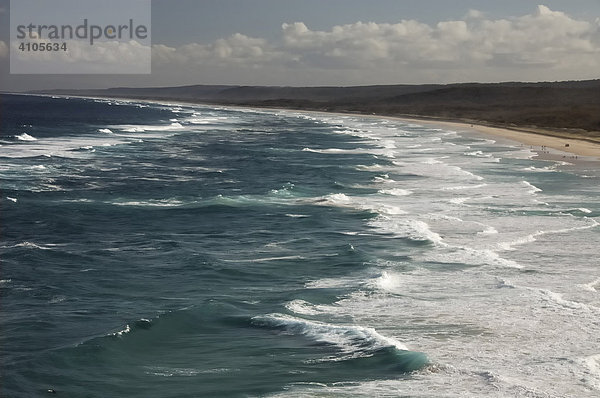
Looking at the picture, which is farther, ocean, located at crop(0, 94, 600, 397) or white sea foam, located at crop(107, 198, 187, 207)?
white sea foam, located at crop(107, 198, 187, 207)

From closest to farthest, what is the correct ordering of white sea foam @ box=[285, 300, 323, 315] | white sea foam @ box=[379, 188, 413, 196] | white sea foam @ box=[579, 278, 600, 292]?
white sea foam @ box=[285, 300, 323, 315] < white sea foam @ box=[579, 278, 600, 292] < white sea foam @ box=[379, 188, 413, 196]

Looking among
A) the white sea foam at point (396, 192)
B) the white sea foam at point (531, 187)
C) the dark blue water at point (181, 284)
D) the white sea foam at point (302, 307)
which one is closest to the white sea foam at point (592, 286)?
the dark blue water at point (181, 284)

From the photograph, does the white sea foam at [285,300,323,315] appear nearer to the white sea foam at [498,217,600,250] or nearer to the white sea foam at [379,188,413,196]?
the white sea foam at [498,217,600,250]

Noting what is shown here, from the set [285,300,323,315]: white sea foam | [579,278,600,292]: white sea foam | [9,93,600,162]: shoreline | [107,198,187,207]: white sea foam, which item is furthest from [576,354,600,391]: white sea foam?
[9,93,600,162]: shoreline

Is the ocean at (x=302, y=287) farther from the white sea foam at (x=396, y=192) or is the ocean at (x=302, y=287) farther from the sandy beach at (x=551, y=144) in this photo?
the sandy beach at (x=551, y=144)

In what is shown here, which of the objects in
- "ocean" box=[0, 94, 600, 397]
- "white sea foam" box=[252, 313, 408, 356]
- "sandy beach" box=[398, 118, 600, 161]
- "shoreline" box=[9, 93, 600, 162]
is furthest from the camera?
"sandy beach" box=[398, 118, 600, 161]

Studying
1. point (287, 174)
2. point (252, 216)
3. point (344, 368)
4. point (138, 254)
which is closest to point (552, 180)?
point (287, 174)

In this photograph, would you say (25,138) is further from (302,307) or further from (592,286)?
(592,286)
